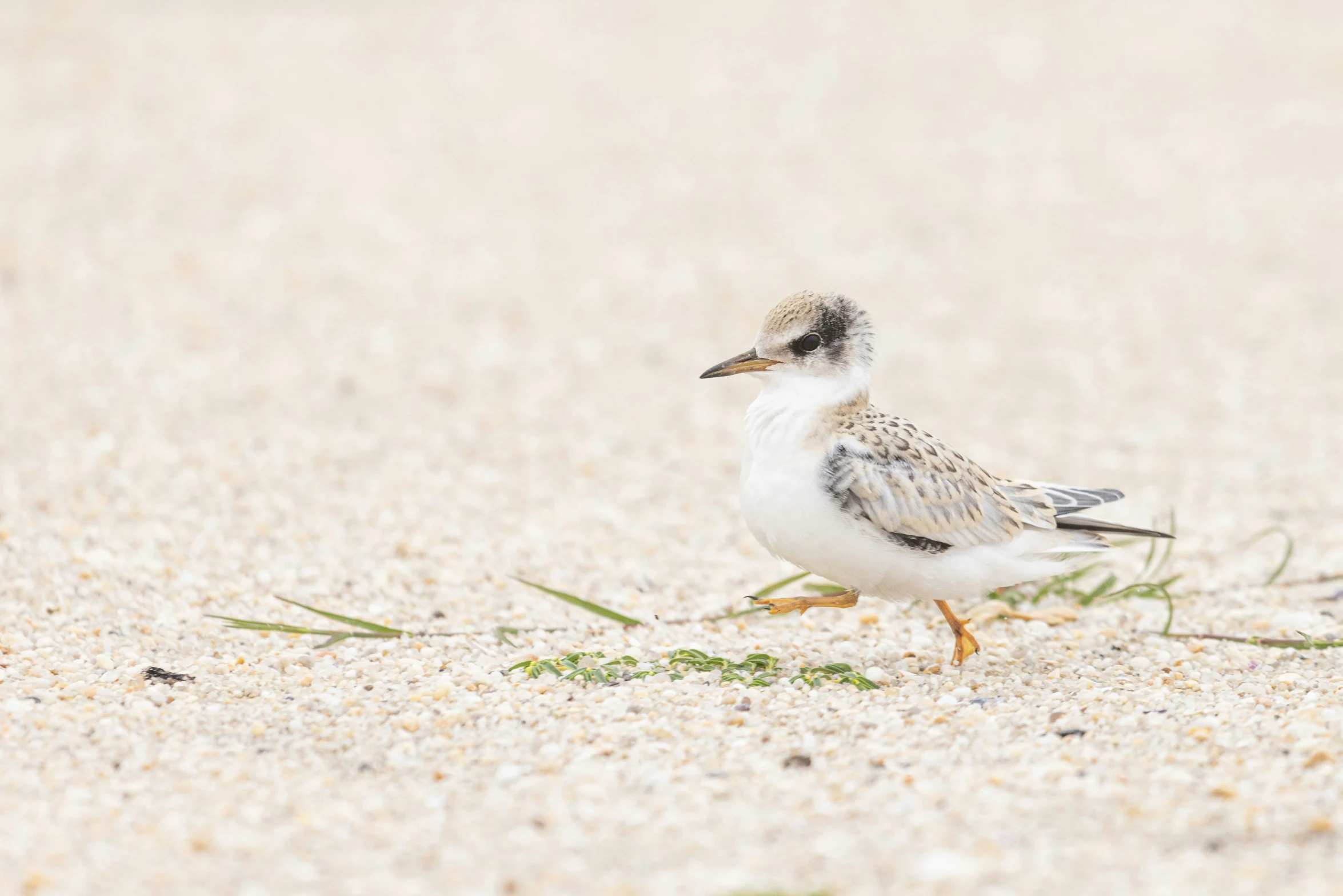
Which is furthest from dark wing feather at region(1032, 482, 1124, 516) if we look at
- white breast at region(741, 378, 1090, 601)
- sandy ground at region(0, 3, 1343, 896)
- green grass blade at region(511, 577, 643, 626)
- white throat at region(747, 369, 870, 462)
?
green grass blade at region(511, 577, 643, 626)

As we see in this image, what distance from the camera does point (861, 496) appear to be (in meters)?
4.35

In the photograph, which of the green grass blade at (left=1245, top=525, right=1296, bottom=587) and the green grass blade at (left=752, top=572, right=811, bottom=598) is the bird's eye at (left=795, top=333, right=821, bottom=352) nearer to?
the green grass blade at (left=752, top=572, right=811, bottom=598)

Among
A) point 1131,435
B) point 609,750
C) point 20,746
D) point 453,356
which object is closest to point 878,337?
point 1131,435

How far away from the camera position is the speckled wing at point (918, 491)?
437cm

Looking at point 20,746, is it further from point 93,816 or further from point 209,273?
point 209,273

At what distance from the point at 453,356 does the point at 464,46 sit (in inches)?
210

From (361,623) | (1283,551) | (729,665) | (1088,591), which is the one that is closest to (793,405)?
(729,665)

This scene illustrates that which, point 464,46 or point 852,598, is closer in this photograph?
point 852,598

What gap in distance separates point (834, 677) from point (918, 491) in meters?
0.64

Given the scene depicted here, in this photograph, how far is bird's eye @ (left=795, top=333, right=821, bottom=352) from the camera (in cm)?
464

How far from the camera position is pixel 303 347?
8578 millimetres

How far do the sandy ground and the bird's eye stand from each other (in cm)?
101

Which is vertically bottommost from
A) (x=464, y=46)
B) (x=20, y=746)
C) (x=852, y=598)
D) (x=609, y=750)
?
(x=20, y=746)

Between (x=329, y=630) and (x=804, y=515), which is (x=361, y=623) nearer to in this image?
(x=329, y=630)
